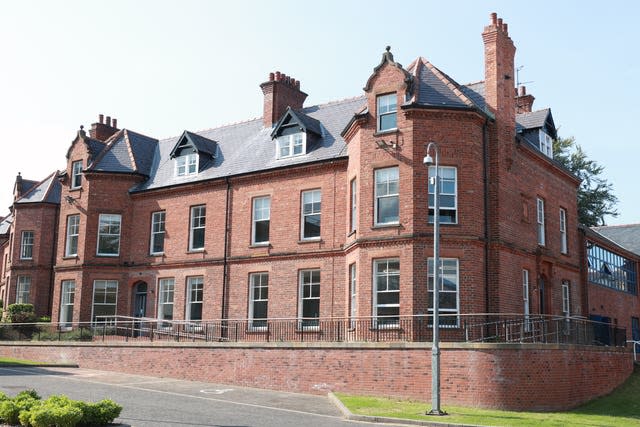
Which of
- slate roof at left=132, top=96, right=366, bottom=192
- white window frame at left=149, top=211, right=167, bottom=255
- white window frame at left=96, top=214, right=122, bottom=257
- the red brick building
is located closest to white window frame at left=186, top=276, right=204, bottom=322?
the red brick building

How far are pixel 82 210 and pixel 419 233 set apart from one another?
1881cm

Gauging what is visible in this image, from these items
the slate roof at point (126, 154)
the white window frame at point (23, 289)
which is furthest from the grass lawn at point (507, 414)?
the white window frame at point (23, 289)

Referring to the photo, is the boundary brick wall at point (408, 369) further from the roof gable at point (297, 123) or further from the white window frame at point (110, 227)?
the roof gable at point (297, 123)

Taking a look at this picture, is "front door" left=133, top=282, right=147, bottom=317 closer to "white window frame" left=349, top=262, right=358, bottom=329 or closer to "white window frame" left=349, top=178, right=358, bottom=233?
"white window frame" left=349, top=262, right=358, bottom=329

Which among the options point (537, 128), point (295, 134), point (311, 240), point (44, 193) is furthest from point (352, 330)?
point (44, 193)

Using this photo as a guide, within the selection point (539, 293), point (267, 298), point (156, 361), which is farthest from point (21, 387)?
point (539, 293)

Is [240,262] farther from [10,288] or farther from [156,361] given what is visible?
[10,288]

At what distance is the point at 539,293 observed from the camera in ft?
92.5

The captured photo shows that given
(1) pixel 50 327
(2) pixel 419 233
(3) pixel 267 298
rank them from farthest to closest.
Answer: (1) pixel 50 327
(3) pixel 267 298
(2) pixel 419 233

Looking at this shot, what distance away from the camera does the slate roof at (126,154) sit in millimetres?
35688

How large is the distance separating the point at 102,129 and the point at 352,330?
2266 cm

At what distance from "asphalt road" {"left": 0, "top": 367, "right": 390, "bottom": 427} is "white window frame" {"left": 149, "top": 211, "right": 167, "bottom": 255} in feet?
25.8

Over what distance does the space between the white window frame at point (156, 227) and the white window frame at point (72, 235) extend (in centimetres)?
399

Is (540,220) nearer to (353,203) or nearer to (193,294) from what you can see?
(353,203)
